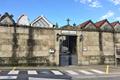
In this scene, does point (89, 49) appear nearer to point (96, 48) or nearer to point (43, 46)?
point (96, 48)

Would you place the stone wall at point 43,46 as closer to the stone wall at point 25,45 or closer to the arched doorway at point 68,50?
the stone wall at point 25,45

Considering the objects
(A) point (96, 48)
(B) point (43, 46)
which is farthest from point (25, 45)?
(A) point (96, 48)

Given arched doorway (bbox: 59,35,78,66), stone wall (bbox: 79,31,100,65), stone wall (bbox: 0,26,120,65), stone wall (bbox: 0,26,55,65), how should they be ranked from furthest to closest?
stone wall (bbox: 79,31,100,65)
arched doorway (bbox: 59,35,78,66)
stone wall (bbox: 0,26,120,65)
stone wall (bbox: 0,26,55,65)

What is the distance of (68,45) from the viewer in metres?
29.2

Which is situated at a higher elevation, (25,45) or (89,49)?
(25,45)

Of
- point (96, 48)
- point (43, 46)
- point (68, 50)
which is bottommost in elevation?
point (68, 50)

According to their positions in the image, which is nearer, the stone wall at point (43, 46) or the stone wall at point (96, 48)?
the stone wall at point (43, 46)

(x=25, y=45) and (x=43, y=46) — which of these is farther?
(x=43, y=46)

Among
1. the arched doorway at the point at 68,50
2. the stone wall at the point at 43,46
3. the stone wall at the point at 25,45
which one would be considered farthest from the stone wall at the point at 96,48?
the stone wall at the point at 25,45

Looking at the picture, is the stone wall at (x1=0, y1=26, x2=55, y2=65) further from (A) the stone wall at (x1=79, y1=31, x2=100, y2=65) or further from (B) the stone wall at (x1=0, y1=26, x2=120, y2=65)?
(A) the stone wall at (x1=79, y1=31, x2=100, y2=65)

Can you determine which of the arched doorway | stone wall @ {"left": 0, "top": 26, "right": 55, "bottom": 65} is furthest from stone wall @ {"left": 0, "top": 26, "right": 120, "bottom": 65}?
the arched doorway

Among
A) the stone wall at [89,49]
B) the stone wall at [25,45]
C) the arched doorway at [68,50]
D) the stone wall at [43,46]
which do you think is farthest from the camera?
the stone wall at [89,49]

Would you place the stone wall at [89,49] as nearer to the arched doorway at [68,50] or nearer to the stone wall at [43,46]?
the stone wall at [43,46]

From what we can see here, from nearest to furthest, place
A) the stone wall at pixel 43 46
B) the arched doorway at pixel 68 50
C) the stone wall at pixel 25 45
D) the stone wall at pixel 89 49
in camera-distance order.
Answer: the stone wall at pixel 25 45
the stone wall at pixel 43 46
the arched doorway at pixel 68 50
the stone wall at pixel 89 49
